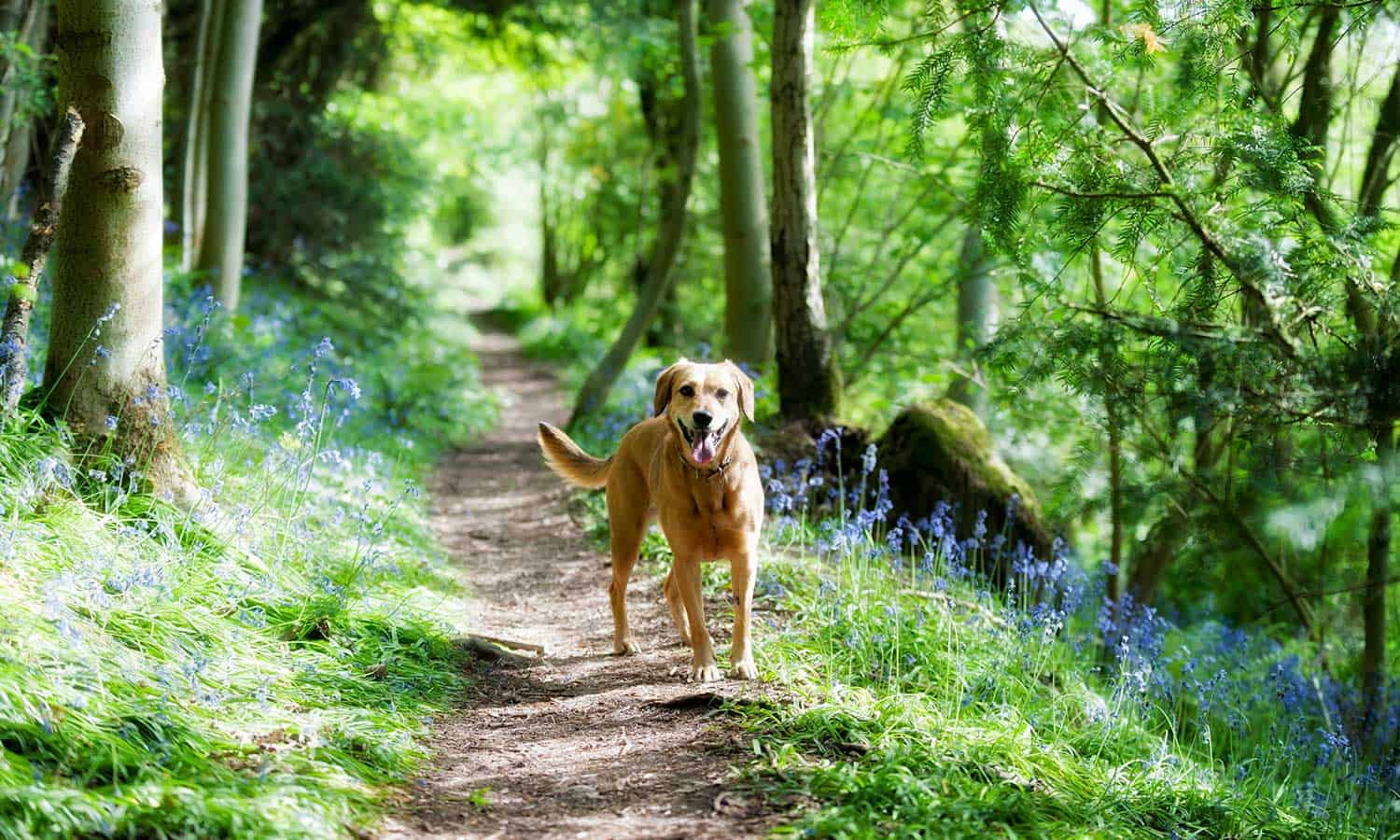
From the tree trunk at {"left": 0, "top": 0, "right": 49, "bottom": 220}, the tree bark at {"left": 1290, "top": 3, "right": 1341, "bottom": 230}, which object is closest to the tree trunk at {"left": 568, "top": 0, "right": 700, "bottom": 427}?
the tree trunk at {"left": 0, "top": 0, "right": 49, "bottom": 220}

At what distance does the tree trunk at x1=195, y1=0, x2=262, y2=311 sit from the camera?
9742mm

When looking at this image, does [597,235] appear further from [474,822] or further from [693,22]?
[474,822]

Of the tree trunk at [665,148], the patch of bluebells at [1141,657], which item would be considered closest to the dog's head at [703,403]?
the patch of bluebells at [1141,657]

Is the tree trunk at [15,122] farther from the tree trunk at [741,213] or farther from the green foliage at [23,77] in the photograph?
the tree trunk at [741,213]

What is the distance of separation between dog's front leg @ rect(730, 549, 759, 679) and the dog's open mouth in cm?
51

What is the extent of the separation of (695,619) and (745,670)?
12.5 inches

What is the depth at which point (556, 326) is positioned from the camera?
24.4 m

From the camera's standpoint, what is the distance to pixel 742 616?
499 cm

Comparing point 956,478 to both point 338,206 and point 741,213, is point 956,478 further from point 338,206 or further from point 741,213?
point 338,206

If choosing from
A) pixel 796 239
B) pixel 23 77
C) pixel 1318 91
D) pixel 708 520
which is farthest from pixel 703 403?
pixel 23 77

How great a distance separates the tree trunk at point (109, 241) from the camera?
5.06 m

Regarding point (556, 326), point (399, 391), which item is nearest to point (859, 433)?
point (399, 391)

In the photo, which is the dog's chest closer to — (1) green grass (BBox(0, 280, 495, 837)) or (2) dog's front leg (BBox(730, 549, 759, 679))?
(2) dog's front leg (BBox(730, 549, 759, 679))

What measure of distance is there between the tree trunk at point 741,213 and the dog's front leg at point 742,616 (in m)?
4.93
